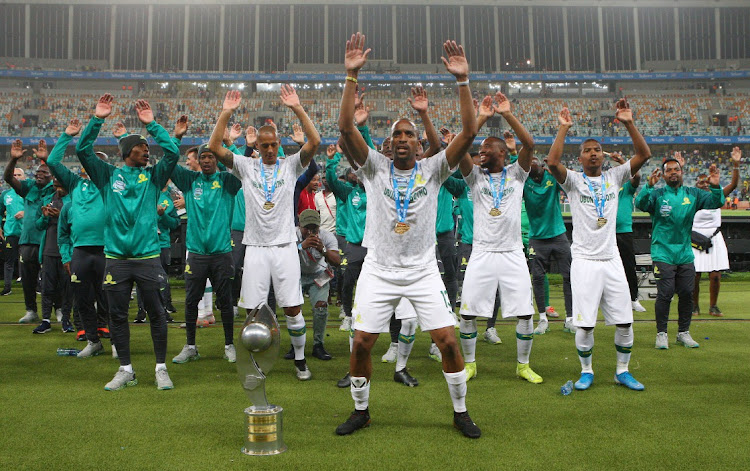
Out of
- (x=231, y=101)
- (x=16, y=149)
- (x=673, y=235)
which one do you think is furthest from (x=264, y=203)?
(x=673, y=235)

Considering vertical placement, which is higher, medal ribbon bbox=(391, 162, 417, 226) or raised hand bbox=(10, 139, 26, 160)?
raised hand bbox=(10, 139, 26, 160)

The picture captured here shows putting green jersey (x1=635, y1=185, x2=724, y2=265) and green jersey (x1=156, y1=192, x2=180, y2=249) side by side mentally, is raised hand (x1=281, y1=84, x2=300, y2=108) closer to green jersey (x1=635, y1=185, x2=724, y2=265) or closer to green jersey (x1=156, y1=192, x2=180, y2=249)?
green jersey (x1=156, y1=192, x2=180, y2=249)

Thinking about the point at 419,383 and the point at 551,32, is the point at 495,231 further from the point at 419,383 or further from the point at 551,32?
the point at 551,32

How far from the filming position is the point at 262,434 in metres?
4.14

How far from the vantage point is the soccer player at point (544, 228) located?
8.56 metres

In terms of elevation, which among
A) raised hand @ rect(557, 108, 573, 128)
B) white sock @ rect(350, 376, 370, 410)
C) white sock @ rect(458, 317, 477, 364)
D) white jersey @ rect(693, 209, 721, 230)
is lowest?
white sock @ rect(350, 376, 370, 410)

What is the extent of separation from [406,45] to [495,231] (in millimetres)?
49150

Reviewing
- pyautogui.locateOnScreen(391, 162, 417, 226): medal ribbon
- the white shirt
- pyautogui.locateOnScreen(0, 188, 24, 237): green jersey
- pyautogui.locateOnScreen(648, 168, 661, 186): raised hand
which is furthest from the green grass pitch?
pyautogui.locateOnScreen(0, 188, 24, 237): green jersey

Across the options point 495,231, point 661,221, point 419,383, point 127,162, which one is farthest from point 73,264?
point 661,221

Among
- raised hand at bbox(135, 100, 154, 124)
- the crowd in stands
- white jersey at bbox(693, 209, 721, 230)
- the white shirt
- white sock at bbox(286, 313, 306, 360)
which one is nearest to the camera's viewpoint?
raised hand at bbox(135, 100, 154, 124)

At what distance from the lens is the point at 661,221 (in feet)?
26.6

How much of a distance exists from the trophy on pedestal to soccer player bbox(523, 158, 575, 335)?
4.95 metres

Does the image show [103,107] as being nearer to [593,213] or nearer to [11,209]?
[593,213]

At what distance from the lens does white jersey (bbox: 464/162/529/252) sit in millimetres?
6363
